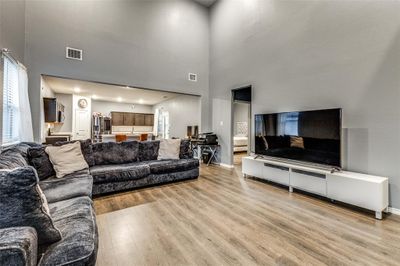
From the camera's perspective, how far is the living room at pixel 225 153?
1657 millimetres

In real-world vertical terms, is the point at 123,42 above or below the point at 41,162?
above

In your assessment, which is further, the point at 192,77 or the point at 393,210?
the point at 192,77

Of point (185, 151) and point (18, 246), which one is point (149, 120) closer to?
point (185, 151)

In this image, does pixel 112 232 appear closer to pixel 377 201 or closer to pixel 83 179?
pixel 83 179

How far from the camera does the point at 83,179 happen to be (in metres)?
2.57

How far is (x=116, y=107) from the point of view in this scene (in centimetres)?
984

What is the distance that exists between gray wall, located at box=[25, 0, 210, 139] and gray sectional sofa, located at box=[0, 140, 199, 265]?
1.74 metres

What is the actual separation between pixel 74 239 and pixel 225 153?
479 cm

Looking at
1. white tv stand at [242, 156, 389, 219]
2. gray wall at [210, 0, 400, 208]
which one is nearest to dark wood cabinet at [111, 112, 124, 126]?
gray wall at [210, 0, 400, 208]

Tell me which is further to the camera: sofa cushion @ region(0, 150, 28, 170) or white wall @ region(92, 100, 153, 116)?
white wall @ region(92, 100, 153, 116)

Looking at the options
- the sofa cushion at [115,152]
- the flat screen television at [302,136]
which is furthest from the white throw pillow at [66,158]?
the flat screen television at [302,136]

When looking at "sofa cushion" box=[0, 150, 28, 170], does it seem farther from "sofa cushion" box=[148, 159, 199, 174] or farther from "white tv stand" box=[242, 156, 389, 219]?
"white tv stand" box=[242, 156, 389, 219]

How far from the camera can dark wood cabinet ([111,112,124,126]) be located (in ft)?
31.7

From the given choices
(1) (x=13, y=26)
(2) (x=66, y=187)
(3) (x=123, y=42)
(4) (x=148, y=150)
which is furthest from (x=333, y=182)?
(1) (x=13, y=26)
